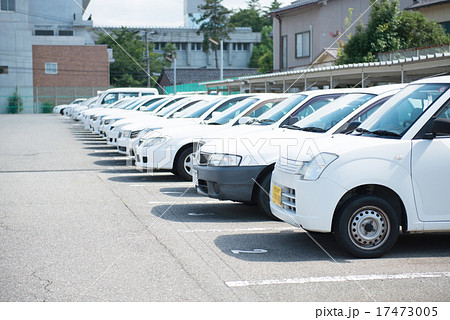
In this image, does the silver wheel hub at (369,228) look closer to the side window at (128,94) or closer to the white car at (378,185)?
the white car at (378,185)

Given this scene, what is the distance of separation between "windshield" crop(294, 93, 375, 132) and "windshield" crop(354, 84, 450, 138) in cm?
117

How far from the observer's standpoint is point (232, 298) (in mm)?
4871

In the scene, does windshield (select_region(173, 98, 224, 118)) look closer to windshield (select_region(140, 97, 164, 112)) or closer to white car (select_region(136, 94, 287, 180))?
white car (select_region(136, 94, 287, 180))

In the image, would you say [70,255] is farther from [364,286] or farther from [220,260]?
[364,286]

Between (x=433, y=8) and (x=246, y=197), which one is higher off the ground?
(x=433, y=8)

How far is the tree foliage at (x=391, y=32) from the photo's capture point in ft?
82.0

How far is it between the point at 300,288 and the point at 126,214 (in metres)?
3.95

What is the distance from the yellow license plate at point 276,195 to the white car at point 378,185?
272 millimetres

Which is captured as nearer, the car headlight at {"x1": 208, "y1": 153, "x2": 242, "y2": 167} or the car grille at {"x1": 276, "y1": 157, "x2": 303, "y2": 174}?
the car grille at {"x1": 276, "y1": 157, "x2": 303, "y2": 174}

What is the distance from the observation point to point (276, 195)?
22.3ft

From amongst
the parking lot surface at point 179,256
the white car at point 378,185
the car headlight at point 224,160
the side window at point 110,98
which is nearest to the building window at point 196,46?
the side window at point 110,98

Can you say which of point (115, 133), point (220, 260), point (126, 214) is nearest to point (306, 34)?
point (115, 133)

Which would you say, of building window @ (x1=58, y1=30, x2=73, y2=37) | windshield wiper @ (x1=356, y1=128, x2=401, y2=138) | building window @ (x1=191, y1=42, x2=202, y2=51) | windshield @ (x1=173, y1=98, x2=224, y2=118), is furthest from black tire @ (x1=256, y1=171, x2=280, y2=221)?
building window @ (x1=191, y1=42, x2=202, y2=51)

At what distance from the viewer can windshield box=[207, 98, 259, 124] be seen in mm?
11641
